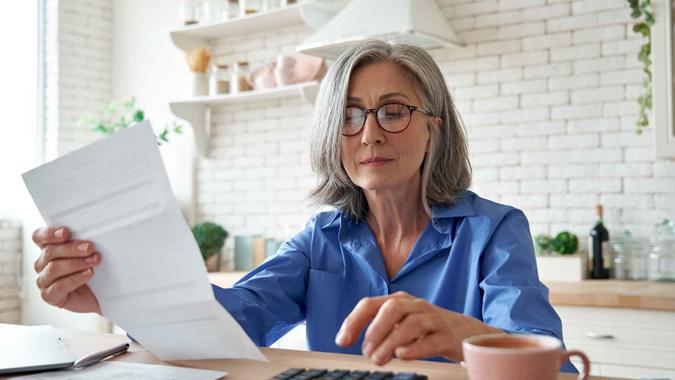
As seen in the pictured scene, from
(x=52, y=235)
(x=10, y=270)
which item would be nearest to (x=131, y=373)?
(x=52, y=235)

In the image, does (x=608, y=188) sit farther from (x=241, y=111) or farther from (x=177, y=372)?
(x=177, y=372)

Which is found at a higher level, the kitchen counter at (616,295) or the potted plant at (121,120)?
the potted plant at (121,120)

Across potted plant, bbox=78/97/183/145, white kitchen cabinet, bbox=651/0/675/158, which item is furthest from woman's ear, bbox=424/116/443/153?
potted plant, bbox=78/97/183/145

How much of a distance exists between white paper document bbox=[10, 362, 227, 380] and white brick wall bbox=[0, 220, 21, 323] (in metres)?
4.09

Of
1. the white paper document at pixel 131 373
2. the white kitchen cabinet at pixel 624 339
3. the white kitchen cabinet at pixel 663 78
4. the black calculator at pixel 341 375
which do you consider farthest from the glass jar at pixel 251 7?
the black calculator at pixel 341 375

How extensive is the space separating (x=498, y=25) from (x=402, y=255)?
2.29 m

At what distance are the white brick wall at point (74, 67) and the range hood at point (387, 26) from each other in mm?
2007

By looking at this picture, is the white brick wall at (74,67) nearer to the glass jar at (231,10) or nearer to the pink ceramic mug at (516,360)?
the glass jar at (231,10)

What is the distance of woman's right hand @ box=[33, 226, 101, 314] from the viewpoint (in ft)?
4.09

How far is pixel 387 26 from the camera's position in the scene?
3596 mm

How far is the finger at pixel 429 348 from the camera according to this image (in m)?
1.05

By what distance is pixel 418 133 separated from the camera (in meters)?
1.84

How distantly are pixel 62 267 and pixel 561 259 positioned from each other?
2.56m

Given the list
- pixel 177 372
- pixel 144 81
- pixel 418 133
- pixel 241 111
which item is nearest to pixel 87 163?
pixel 177 372
